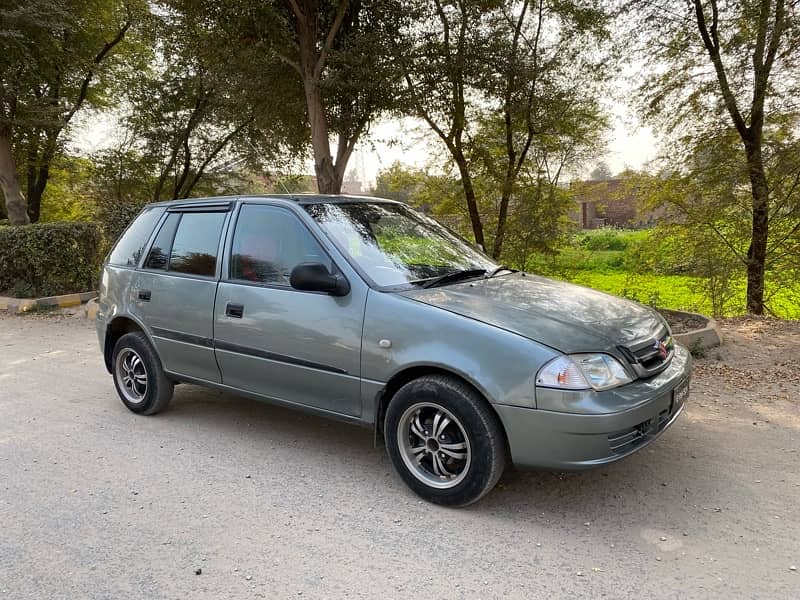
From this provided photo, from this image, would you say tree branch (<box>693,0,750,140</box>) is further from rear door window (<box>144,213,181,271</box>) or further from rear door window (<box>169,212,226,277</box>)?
rear door window (<box>144,213,181,271</box>)

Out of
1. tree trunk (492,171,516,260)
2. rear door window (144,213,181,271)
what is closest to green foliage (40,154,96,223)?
tree trunk (492,171,516,260)

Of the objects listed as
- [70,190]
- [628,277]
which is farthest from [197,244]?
[70,190]

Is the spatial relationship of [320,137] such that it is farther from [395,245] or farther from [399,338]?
[399,338]

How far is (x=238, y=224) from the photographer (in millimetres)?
4441

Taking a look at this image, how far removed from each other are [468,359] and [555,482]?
1.13 meters

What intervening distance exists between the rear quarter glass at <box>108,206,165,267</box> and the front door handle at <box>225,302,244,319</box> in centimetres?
134

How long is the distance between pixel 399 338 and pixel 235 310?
138 cm

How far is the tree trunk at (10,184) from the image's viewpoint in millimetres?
14297

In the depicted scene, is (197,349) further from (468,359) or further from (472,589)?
(472,589)

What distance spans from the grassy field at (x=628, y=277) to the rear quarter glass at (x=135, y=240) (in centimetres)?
680

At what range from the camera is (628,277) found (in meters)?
11.0

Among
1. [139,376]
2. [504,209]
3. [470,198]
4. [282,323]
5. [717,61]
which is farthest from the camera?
[470,198]

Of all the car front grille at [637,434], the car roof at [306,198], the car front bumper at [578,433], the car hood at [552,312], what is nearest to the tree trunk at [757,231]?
the car hood at [552,312]

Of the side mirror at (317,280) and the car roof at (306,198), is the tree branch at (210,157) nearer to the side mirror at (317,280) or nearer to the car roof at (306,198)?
the car roof at (306,198)
